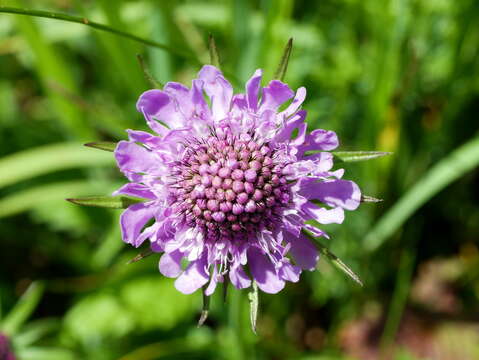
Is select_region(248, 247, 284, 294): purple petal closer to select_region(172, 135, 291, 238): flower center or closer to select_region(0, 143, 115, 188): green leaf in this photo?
select_region(172, 135, 291, 238): flower center

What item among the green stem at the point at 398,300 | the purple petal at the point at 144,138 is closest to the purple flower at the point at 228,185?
the purple petal at the point at 144,138

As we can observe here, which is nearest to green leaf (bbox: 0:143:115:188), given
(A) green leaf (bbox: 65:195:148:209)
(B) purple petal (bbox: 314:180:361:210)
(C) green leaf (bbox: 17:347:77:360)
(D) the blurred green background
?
(D) the blurred green background

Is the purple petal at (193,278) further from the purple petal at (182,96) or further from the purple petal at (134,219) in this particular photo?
the purple petal at (182,96)

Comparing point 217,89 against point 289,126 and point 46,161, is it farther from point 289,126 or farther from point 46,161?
point 46,161

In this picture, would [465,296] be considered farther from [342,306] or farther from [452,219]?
[342,306]

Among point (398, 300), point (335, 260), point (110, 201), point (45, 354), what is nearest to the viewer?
point (335, 260)

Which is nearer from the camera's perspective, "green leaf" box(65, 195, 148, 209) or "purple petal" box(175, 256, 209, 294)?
"green leaf" box(65, 195, 148, 209)

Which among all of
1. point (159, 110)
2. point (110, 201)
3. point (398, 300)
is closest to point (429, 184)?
point (398, 300)
